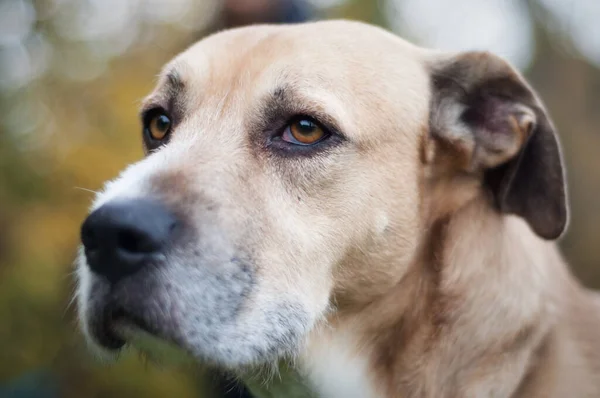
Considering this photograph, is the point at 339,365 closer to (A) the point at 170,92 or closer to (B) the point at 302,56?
(B) the point at 302,56

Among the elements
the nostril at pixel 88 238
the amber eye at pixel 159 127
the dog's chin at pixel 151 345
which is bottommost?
the dog's chin at pixel 151 345

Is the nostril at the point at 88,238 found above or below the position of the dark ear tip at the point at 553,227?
above

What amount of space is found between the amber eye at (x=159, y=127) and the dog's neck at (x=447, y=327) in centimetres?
119

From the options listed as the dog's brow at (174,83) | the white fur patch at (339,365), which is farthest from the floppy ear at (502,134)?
the dog's brow at (174,83)

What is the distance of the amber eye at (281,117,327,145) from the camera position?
2.49 meters

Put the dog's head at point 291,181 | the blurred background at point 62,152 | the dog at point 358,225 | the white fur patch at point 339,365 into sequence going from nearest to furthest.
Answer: the dog's head at point 291,181, the dog at point 358,225, the white fur patch at point 339,365, the blurred background at point 62,152

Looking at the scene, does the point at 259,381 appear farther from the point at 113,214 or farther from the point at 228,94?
the point at 228,94

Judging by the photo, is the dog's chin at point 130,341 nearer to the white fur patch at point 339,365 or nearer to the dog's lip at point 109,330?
the dog's lip at point 109,330

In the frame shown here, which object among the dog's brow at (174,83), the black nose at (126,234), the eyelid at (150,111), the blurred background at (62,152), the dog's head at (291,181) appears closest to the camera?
the black nose at (126,234)

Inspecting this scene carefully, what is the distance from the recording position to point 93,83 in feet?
18.0

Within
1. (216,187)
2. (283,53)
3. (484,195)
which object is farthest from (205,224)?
(484,195)

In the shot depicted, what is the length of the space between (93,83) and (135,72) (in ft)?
1.29

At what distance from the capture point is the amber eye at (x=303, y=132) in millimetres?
2488

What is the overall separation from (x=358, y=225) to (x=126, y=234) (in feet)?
3.09
